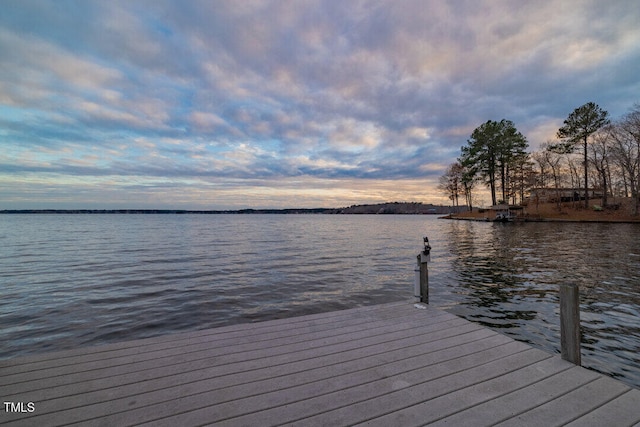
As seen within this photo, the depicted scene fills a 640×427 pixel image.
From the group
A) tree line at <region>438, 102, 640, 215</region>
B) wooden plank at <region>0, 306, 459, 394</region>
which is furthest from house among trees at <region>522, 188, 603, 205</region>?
wooden plank at <region>0, 306, 459, 394</region>

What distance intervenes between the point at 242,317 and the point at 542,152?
218 feet

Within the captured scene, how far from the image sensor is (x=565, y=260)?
1406 cm

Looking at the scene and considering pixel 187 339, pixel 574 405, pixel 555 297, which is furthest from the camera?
pixel 555 297

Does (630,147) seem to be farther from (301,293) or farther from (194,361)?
(194,361)

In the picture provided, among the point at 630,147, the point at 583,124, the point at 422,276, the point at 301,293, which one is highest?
the point at 583,124

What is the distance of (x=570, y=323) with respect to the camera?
12.5 ft

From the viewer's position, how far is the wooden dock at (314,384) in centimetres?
274

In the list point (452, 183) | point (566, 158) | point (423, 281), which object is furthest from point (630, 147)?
point (423, 281)

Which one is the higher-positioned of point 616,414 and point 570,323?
point 570,323

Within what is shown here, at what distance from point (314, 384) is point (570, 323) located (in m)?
3.43

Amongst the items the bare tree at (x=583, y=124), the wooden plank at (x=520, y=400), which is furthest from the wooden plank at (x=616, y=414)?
the bare tree at (x=583, y=124)

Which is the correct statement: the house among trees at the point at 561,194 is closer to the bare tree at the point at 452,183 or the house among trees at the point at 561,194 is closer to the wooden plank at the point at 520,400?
the bare tree at the point at 452,183

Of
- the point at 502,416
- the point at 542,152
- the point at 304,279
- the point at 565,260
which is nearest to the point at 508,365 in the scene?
the point at 502,416

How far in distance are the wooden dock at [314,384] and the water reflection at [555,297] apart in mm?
2520
